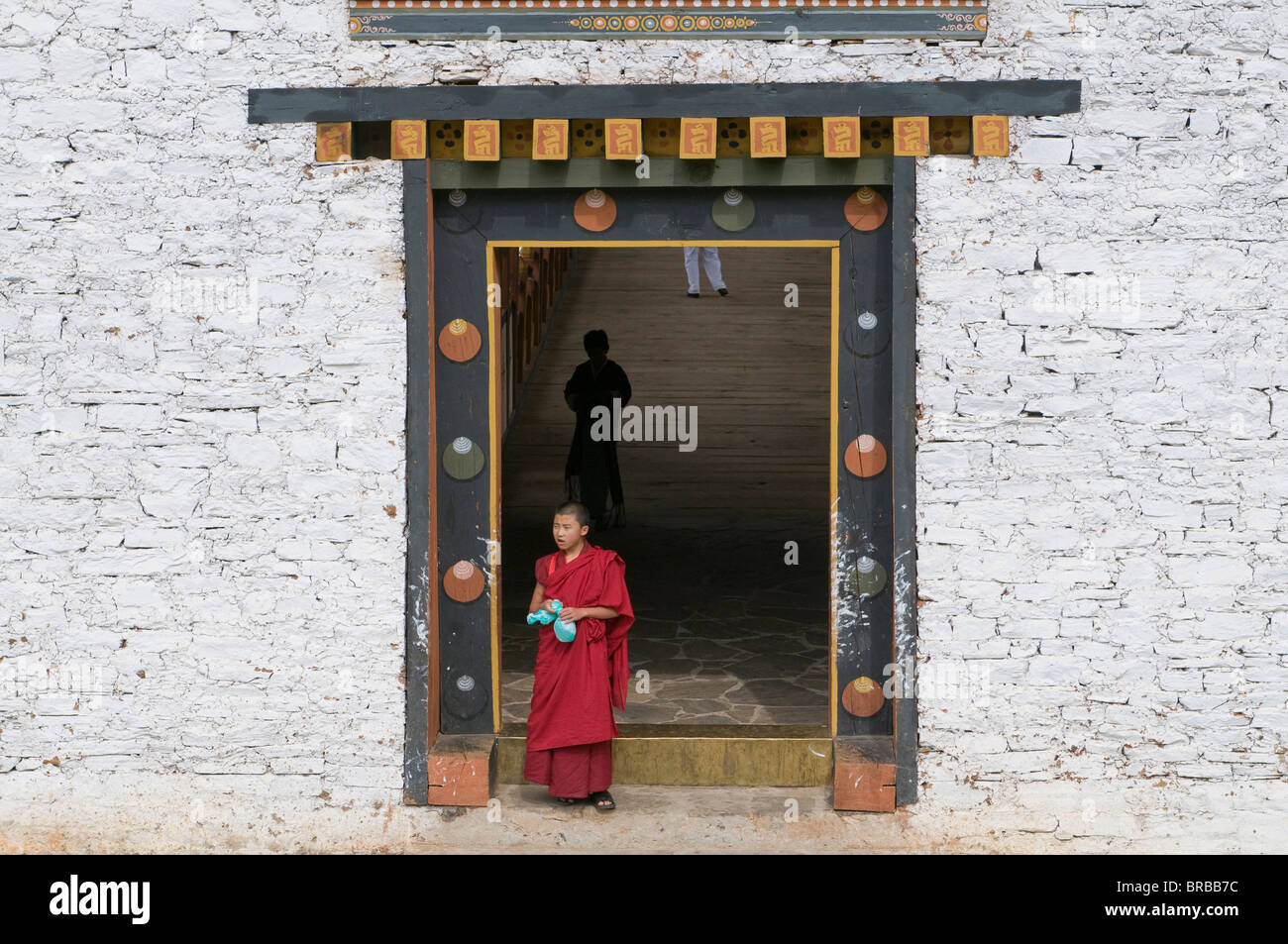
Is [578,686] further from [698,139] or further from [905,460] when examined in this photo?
[698,139]

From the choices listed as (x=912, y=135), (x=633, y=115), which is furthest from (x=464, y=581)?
(x=912, y=135)

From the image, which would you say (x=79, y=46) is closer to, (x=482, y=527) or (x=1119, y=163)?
(x=482, y=527)

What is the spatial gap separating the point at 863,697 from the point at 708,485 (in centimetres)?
737

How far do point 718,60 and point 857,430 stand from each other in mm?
1621

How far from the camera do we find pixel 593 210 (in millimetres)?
6133

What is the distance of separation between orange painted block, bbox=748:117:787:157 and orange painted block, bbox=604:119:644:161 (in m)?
0.46

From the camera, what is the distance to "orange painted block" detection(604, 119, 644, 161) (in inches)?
230

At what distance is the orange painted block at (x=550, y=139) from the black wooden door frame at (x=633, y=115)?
0.05 m

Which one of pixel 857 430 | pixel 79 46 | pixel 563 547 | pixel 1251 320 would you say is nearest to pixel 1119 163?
pixel 1251 320

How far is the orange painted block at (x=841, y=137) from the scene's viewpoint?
584 centimetres

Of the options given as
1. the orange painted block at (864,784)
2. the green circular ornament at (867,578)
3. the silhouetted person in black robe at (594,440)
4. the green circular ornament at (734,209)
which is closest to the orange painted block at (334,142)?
the green circular ornament at (734,209)

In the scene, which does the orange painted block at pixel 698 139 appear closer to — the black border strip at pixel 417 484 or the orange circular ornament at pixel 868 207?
the orange circular ornament at pixel 868 207

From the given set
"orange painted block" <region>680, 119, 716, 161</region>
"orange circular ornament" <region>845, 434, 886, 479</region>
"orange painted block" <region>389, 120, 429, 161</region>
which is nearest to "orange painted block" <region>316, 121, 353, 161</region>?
"orange painted block" <region>389, 120, 429, 161</region>

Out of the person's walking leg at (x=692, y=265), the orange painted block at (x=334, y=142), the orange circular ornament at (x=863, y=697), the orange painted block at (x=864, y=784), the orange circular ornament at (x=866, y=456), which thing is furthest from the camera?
the person's walking leg at (x=692, y=265)
